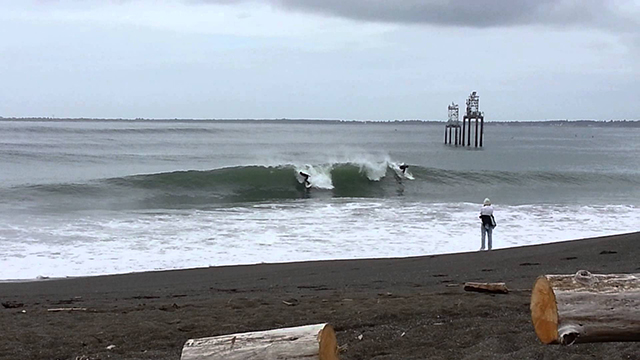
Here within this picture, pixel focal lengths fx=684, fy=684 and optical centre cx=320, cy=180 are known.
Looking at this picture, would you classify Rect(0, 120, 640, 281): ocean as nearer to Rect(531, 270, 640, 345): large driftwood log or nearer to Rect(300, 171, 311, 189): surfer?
Rect(300, 171, 311, 189): surfer

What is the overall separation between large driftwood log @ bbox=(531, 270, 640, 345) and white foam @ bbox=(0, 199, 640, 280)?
9.21 metres

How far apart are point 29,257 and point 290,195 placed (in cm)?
1590

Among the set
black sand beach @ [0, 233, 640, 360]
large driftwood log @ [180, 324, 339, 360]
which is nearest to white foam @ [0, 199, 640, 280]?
black sand beach @ [0, 233, 640, 360]

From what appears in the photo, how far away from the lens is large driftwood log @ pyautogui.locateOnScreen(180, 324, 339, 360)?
292 cm

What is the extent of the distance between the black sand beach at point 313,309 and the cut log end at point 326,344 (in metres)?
2.22

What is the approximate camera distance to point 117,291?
9.18 meters

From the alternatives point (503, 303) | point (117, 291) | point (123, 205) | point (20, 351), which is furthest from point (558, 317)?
point (123, 205)

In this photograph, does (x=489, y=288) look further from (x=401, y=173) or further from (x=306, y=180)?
(x=401, y=173)

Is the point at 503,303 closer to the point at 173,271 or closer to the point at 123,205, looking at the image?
the point at 173,271

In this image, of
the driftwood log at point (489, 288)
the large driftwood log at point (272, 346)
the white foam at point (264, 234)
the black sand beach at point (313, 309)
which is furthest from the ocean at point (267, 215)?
the large driftwood log at point (272, 346)

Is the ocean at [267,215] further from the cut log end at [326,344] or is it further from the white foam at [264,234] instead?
the cut log end at [326,344]

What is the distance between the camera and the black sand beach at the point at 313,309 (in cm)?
546

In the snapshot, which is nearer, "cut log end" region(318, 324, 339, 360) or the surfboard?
"cut log end" region(318, 324, 339, 360)

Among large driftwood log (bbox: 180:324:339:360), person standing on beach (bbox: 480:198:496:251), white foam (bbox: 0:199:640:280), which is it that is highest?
large driftwood log (bbox: 180:324:339:360)
